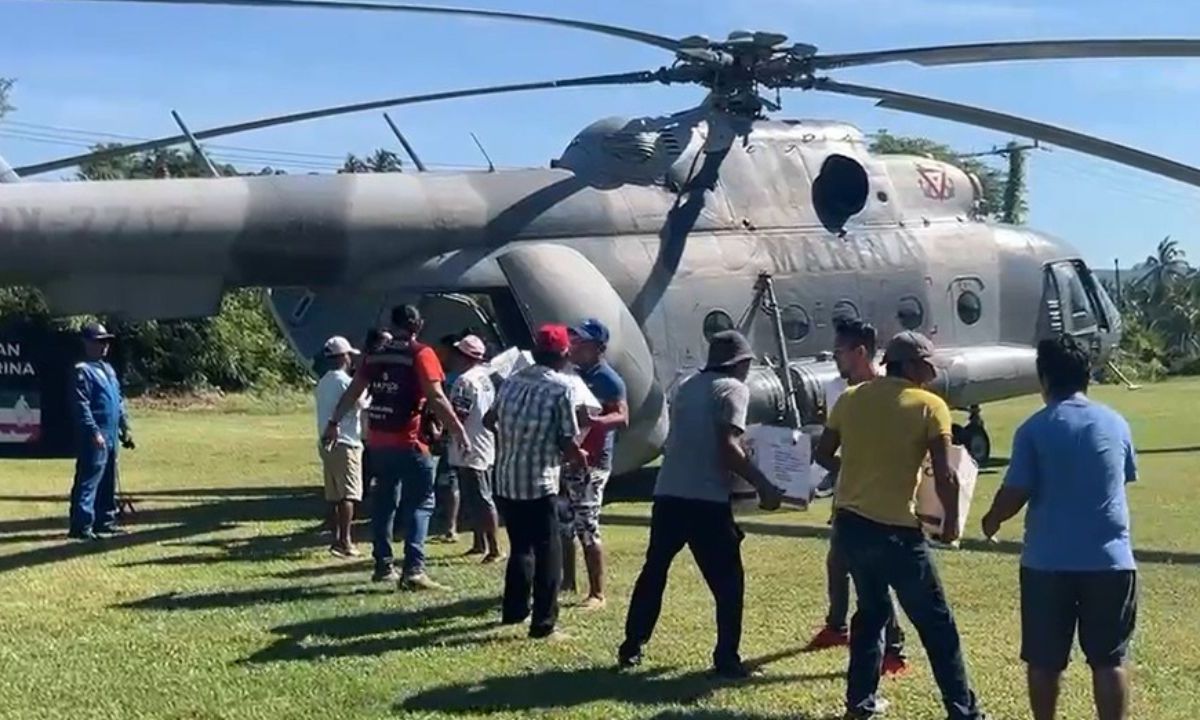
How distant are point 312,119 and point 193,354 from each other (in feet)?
71.1

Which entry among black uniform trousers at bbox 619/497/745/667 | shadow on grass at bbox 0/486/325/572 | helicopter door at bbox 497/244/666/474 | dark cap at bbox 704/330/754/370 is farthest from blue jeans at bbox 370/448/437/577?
helicopter door at bbox 497/244/666/474

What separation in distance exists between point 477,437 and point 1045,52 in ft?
Result: 16.1

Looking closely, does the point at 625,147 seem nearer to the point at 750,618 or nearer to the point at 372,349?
the point at 372,349

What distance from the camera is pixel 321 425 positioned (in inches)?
456

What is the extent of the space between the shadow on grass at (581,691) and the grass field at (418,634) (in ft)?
0.05

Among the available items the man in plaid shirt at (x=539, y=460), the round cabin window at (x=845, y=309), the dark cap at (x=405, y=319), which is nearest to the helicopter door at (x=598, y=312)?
the round cabin window at (x=845, y=309)

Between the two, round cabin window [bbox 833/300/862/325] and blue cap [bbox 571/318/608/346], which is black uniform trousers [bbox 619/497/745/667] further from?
round cabin window [bbox 833/300/862/325]

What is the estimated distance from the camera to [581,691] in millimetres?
7465

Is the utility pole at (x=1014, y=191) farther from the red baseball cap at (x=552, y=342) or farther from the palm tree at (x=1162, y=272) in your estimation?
the red baseball cap at (x=552, y=342)

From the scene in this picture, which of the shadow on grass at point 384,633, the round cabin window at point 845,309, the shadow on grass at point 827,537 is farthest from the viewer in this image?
the round cabin window at point 845,309

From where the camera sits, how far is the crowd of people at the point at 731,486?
6.12m

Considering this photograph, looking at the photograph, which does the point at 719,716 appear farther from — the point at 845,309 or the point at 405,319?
the point at 845,309

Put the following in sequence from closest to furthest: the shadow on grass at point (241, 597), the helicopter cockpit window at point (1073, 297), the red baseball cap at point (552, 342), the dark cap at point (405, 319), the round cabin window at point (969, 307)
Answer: the red baseball cap at point (552, 342), the shadow on grass at point (241, 597), the dark cap at point (405, 319), the round cabin window at point (969, 307), the helicopter cockpit window at point (1073, 297)

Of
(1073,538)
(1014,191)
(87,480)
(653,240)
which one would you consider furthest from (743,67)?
(1014,191)
